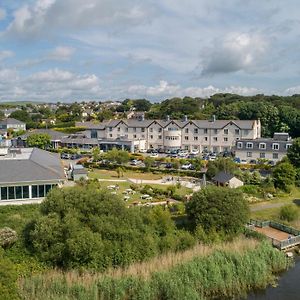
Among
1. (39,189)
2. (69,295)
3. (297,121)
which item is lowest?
(69,295)

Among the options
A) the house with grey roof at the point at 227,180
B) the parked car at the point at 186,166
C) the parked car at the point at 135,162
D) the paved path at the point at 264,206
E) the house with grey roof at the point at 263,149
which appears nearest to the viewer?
the paved path at the point at 264,206

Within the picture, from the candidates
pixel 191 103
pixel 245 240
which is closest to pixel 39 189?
pixel 245 240

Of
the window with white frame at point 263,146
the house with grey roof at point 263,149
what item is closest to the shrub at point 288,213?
the house with grey roof at point 263,149

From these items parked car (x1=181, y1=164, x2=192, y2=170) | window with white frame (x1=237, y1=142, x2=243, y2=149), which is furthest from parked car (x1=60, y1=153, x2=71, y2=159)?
window with white frame (x1=237, y1=142, x2=243, y2=149)

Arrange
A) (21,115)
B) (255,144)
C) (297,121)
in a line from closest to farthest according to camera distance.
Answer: (255,144) → (297,121) → (21,115)

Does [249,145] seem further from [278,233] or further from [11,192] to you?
[11,192]

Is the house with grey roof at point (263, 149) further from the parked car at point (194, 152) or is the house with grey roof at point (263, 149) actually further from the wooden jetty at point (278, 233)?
the wooden jetty at point (278, 233)

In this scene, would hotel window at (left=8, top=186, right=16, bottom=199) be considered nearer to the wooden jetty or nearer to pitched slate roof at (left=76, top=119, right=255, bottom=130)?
the wooden jetty

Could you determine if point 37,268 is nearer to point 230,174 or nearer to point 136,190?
point 136,190
